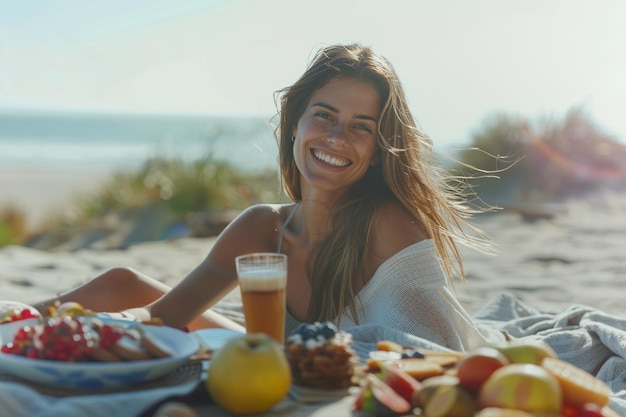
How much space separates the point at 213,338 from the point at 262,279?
205 mm

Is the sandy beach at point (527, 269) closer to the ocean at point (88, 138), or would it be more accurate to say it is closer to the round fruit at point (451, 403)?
the round fruit at point (451, 403)

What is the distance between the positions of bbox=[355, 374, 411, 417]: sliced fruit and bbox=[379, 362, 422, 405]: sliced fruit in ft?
0.04

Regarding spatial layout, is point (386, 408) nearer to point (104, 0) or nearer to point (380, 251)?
point (380, 251)

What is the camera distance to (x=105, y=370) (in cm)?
154

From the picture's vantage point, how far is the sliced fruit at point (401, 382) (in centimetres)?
157

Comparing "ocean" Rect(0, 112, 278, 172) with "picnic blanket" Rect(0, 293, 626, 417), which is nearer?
"picnic blanket" Rect(0, 293, 626, 417)

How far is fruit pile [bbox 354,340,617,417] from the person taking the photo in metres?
1.41

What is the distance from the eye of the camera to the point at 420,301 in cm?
278

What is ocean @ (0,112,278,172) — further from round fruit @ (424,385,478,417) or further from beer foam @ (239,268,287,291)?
round fruit @ (424,385,478,417)

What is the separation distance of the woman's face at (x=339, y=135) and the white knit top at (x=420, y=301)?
1.21 ft

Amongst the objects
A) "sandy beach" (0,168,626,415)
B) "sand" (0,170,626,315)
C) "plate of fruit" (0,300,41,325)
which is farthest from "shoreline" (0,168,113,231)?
"plate of fruit" (0,300,41,325)

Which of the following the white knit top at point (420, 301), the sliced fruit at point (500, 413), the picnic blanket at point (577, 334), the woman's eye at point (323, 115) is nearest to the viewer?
the sliced fruit at point (500, 413)

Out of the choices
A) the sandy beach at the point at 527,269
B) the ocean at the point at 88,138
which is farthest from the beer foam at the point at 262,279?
the ocean at the point at 88,138

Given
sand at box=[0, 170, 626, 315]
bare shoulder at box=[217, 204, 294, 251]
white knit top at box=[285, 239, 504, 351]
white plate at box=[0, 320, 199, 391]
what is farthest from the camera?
sand at box=[0, 170, 626, 315]
